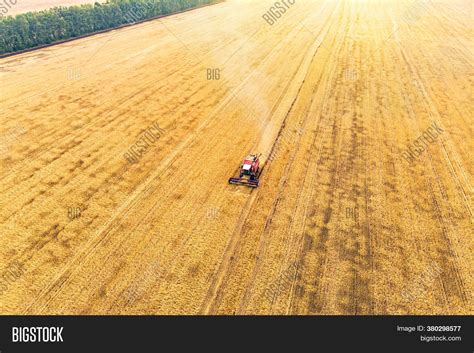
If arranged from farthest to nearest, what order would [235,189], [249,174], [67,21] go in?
[67,21], [249,174], [235,189]

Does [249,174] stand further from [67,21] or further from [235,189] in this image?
[67,21]

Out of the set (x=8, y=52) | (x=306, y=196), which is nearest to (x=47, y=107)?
(x=8, y=52)

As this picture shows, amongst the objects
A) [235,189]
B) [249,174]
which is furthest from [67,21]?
[235,189]

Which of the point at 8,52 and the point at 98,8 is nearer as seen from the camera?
the point at 8,52

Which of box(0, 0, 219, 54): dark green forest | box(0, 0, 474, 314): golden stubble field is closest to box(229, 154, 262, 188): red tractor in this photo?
box(0, 0, 474, 314): golden stubble field

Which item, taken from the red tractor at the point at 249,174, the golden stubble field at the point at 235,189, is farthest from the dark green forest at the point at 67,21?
the red tractor at the point at 249,174

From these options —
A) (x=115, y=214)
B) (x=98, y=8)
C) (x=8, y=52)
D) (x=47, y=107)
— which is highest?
(x=98, y=8)

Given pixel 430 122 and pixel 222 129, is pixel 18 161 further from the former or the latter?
pixel 430 122
